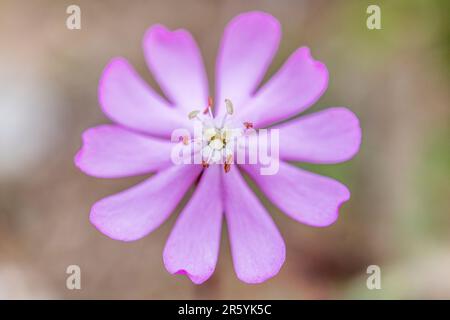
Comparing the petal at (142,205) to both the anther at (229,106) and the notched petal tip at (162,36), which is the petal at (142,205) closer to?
the anther at (229,106)

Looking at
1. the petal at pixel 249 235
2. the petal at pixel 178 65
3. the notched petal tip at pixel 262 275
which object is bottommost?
the notched petal tip at pixel 262 275

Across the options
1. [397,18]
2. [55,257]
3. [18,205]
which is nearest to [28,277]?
[55,257]

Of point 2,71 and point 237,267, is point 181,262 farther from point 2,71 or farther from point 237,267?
point 2,71

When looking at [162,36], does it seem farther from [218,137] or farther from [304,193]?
[304,193]

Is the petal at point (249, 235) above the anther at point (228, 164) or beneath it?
beneath

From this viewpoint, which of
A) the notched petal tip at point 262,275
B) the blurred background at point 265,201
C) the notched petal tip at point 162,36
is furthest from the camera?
the blurred background at point 265,201

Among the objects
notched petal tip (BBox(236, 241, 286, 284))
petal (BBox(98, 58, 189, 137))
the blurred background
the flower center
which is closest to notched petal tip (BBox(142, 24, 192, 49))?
petal (BBox(98, 58, 189, 137))

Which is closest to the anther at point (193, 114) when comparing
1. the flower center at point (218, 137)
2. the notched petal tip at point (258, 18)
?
the flower center at point (218, 137)

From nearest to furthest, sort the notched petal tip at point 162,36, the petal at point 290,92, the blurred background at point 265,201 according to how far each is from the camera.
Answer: the petal at point 290,92 < the notched petal tip at point 162,36 < the blurred background at point 265,201

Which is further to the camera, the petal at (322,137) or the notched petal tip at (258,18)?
the notched petal tip at (258,18)
